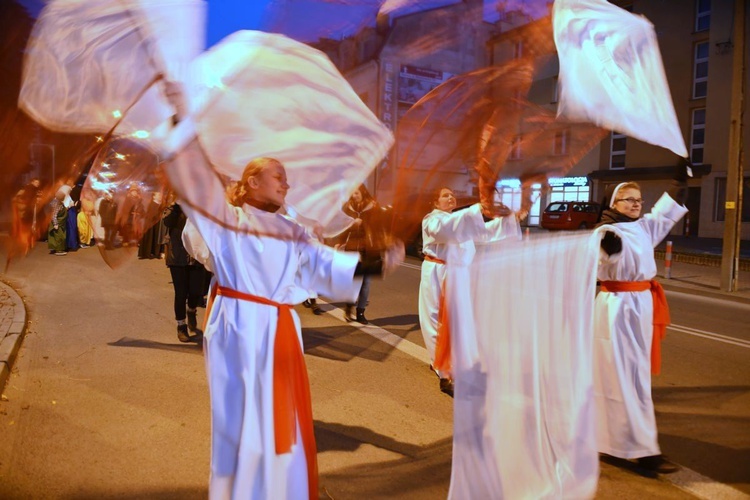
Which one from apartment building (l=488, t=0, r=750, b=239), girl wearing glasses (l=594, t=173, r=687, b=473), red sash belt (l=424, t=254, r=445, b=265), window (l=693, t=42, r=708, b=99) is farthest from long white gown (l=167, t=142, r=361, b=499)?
window (l=693, t=42, r=708, b=99)

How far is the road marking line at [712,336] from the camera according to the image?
22.9 ft

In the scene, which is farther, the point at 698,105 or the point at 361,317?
the point at 698,105

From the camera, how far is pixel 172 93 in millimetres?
1796

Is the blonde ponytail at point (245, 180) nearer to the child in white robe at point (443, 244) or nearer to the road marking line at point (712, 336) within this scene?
the child in white robe at point (443, 244)

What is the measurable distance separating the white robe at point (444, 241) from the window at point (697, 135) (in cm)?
2646

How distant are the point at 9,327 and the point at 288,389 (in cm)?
577

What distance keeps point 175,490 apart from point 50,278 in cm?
1004

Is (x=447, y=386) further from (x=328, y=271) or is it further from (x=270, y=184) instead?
(x=270, y=184)

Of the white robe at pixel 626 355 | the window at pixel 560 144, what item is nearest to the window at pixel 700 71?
the white robe at pixel 626 355

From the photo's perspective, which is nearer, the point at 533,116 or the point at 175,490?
the point at 533,116

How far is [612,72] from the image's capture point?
259 cm

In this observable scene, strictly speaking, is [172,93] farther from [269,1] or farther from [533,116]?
[533,116]

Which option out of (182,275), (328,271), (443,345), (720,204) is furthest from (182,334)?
(720,204)

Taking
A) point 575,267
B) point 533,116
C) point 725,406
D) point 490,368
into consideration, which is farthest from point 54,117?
point 725,406
